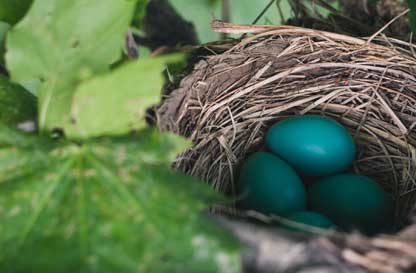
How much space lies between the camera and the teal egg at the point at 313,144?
86cm

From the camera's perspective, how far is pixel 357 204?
82 centimetres

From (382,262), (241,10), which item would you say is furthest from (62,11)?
(241,10)

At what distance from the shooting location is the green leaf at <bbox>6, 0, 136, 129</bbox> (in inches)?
21.5

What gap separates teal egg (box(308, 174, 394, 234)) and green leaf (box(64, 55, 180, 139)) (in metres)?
0.41

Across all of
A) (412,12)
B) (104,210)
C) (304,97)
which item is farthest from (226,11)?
(104,210)

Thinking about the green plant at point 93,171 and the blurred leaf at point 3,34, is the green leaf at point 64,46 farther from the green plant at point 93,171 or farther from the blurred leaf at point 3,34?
the blurred leaf at point 3,34

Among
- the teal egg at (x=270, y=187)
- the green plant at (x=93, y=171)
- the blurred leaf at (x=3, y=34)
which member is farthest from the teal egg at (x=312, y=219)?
the blurred leaf at (x=3, y=34)

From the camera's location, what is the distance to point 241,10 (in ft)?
3.97

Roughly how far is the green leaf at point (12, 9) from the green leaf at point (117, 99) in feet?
0.80

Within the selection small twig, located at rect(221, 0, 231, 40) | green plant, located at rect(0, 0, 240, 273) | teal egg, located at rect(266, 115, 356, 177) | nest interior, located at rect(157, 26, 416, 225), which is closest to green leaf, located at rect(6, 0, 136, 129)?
Answer: green plant, located at rect(0, 0, 240, 273)

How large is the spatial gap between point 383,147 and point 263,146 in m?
0.19

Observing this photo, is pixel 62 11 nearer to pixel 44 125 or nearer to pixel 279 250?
pixel 44 125

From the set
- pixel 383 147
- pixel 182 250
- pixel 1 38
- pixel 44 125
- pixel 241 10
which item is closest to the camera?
pixel 182 250

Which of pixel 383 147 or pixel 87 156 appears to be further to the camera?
pixel 383 147
